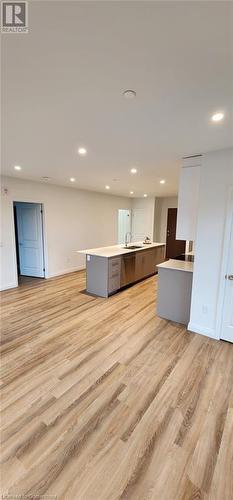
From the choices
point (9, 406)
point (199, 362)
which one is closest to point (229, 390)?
point (199, 362)

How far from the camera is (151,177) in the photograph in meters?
4.47

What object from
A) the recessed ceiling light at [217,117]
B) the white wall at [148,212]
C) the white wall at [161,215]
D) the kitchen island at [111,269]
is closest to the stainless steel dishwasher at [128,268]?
the kitchen island at [111,269]

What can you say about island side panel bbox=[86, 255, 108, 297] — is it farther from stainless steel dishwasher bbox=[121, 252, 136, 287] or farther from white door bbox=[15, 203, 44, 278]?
white door bbox=[15, 203, 44, 278]

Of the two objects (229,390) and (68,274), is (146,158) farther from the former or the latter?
(68,274)

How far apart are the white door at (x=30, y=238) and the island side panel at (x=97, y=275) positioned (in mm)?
1808

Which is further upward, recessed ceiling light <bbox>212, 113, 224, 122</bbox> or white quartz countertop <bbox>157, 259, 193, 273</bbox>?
recessed ceiling light <bbox>212, 113, 224, 122</bbox>

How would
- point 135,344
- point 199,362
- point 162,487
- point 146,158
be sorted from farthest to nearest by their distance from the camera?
point 146,158 < point 135,344 < point 199,362 < point 162,487

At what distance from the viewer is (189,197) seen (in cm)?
308

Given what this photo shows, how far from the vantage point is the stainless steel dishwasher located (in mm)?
4734

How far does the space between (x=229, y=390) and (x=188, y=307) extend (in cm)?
130

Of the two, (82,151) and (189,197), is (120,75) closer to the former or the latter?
(82,151)

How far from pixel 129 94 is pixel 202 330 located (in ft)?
9.57

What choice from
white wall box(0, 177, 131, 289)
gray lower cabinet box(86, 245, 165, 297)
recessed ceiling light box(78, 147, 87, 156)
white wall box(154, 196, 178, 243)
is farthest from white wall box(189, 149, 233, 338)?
white wall box(154, 196, 178, 243)

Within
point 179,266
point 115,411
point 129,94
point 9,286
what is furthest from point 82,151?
point 9,286
